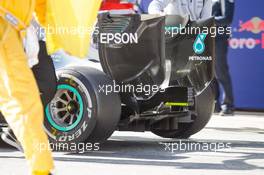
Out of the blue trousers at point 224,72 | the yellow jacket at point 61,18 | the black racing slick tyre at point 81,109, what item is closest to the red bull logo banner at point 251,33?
the blue trousers at point 224,72

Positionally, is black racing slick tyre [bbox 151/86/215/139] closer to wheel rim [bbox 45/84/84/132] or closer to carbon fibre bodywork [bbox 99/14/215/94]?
carbon fibre bodywork [bbox 99/14/215/94]

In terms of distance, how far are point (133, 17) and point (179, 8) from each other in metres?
1.49

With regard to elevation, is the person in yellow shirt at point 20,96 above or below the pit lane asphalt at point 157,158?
above

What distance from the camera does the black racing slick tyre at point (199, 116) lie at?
8.19m

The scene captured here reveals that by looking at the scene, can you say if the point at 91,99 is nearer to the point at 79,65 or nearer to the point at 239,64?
the point at 79,65

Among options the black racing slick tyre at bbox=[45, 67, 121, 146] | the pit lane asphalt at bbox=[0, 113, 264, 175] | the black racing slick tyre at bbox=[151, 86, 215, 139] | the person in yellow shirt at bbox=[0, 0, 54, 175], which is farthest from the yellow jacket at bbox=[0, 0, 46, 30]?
the black racing slick tyre at bbox=[151, 86, 215, 139]

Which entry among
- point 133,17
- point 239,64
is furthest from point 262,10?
point 133,17

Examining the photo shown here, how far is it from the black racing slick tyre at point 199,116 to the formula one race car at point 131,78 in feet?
1.00

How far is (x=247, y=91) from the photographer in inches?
470

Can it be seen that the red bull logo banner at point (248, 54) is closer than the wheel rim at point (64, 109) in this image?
No

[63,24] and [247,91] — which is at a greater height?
[63,24]

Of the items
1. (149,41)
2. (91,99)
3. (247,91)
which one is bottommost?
(247,91)

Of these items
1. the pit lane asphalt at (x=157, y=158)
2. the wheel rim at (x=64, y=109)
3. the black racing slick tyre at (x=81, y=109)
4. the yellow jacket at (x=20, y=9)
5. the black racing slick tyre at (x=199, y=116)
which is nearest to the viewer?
the yellow jacket at (x=20, y=9)

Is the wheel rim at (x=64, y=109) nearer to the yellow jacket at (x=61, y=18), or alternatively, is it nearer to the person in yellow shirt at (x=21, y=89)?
the yellow jacket at (x=61, y=18)
